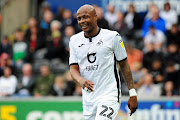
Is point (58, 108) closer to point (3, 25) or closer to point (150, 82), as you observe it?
point (150, 82)

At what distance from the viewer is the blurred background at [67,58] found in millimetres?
11172

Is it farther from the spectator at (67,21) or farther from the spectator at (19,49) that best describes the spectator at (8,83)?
the spectator at (67,21)

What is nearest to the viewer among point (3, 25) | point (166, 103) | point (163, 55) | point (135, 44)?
point (166, 103)

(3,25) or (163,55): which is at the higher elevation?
(3,25)

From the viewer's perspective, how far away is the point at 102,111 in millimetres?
5883

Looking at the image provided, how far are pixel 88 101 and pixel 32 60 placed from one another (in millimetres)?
9757

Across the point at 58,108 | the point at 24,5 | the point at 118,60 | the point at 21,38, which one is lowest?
the point at 58,108

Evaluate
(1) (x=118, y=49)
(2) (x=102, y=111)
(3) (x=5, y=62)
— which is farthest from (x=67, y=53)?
(2) (x=102, y=111)

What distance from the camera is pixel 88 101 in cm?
613

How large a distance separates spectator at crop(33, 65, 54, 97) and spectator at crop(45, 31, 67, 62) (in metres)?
1.45

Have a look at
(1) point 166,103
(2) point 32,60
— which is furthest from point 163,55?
(2) point 32,60

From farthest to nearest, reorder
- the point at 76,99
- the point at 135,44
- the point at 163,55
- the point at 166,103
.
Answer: the point at 135,44
the point at 163,55
the point at 76,99
the point at 166,103

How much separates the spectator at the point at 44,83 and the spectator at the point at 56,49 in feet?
4.76

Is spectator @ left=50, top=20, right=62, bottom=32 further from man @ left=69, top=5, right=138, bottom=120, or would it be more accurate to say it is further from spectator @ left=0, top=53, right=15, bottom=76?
man @ left=69, top=5, right=138, bottom=120
